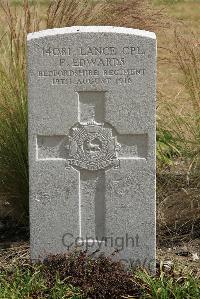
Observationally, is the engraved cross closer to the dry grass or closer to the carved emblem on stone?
the carved emblem on stone

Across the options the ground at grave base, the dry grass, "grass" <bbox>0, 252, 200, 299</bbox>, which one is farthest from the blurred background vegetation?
"grass" <bbox>0, 252, 200, 299</bbox>

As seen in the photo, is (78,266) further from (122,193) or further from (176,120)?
(176,120)

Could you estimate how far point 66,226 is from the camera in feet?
15.9

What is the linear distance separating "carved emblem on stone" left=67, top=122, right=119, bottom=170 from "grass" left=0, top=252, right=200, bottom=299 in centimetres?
54

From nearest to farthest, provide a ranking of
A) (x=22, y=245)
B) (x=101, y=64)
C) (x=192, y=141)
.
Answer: (x=101, y=64) → (x=22, y=245) → (x=192, y=141)

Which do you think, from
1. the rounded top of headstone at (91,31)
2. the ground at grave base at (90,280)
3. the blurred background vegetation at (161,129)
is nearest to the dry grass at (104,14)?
the blurred background vegetation at (161,129)

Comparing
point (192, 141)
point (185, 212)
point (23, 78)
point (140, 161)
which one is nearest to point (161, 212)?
point (185, 212)

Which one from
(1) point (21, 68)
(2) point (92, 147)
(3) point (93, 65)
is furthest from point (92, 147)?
(1) point (21, 68)

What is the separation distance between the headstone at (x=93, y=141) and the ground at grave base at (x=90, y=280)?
12 cm

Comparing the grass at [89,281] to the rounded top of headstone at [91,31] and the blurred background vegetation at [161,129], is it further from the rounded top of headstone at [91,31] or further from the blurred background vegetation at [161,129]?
the rounded top of headstone at [91,31]

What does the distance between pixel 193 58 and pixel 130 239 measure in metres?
1.50

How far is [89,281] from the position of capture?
462cm

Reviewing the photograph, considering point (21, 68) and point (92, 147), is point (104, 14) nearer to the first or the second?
point (21, 68)

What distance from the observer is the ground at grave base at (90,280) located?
446cm
